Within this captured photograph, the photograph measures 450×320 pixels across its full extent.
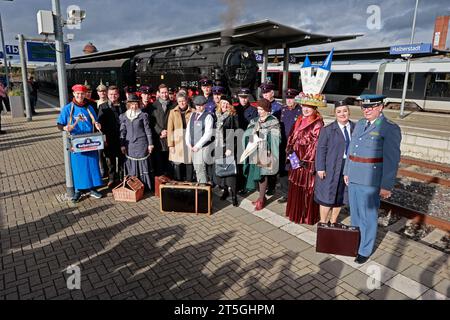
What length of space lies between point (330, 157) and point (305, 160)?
499 millimetres

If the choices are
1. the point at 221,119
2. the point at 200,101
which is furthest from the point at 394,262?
the point at 200,101

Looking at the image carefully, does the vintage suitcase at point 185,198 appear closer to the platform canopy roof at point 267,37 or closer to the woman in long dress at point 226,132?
the woman in long dress at point 226,132

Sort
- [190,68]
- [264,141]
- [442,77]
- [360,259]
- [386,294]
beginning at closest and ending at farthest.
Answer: [386,294], [360,259], [264,141], [190,68], [442,77]

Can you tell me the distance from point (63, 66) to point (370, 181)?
520 cm

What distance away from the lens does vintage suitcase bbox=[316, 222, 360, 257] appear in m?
3.82

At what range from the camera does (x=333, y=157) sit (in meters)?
4.18

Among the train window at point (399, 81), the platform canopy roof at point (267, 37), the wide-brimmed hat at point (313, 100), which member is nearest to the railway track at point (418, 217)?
the wide-brimmed hat at point (313, 100)

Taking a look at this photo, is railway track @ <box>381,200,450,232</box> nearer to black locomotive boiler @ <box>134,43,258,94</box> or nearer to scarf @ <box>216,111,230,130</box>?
scarf @ <box>216,111,230,130</box>

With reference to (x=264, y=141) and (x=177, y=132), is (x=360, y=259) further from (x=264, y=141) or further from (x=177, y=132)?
(x=177, y=132)

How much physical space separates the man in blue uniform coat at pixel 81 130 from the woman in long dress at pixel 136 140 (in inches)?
19.4

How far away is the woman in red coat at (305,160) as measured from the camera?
4527mm

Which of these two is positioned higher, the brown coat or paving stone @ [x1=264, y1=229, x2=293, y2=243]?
the brown coat

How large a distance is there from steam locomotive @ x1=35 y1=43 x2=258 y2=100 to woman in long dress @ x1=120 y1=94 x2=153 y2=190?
14.4 feet

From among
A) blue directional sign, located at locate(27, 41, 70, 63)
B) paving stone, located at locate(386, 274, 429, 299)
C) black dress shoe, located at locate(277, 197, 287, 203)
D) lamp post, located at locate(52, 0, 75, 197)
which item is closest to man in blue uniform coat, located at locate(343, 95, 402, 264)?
paving stone, located at locate(386, 274, 429, 299)
